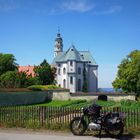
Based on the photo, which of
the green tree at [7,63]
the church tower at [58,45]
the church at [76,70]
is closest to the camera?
the green tree at [7,63]

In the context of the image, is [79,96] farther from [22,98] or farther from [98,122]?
[98,122]

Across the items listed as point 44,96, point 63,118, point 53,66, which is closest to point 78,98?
point 44,96

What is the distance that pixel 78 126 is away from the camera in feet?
53.3

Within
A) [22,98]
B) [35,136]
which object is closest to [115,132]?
[35,136]

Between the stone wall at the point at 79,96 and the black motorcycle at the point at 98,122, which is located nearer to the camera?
the black motorcycle at the point at 98,122

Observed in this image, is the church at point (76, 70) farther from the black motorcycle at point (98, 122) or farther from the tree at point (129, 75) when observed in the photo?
the black motorcycle at point (98, 122)

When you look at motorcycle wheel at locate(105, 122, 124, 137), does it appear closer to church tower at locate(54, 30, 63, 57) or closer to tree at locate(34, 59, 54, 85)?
tree at locate(34, 59, 54, 85)

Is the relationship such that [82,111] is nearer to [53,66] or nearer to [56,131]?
[56,131]

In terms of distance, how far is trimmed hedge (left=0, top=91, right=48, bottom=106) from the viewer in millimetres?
51125

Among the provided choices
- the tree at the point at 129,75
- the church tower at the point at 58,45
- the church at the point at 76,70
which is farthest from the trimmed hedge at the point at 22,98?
the church tower at the point at 58,45

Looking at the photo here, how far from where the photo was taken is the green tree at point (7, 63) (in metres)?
85.9

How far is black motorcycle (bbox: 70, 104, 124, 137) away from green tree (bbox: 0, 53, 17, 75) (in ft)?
232

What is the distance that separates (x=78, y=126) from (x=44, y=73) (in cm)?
7533

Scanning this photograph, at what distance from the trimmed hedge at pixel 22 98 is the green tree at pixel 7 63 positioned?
23368mm
